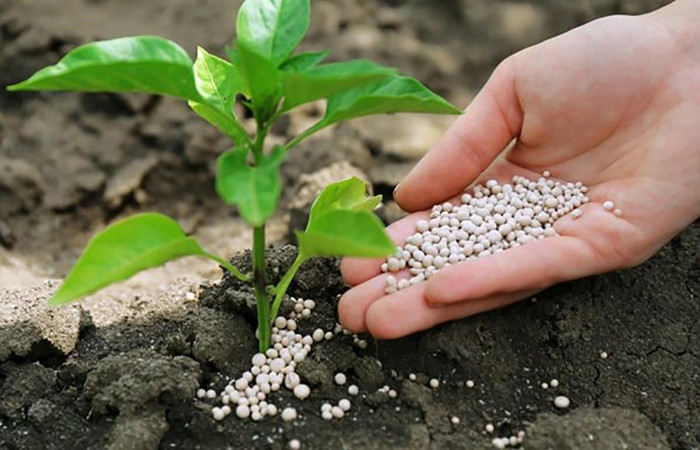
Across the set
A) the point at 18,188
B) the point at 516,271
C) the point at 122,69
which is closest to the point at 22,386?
the point at 122,69

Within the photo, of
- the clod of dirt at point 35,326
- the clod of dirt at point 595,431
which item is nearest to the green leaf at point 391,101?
the clod of dirt at point 595,431

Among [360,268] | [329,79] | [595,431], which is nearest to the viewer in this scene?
[329,79]

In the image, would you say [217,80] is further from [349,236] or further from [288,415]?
[288,415]

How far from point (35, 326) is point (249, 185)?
2.36 feet

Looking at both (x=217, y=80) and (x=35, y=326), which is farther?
(x=35, y=326)

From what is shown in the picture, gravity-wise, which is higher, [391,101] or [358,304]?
[391,101]

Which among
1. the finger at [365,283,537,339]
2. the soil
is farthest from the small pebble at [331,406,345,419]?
the finger at [365,283,537,339]

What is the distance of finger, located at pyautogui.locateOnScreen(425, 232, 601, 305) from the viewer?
1.59 meters

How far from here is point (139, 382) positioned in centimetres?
152

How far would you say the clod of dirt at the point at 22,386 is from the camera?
162cm

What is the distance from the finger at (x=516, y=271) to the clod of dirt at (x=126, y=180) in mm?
1551

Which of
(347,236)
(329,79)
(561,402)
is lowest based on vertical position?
(561,402)

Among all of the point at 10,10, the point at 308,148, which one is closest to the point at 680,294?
the point at 308,148

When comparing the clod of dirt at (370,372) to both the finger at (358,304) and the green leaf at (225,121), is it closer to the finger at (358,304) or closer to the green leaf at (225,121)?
the finger at (358,304)
